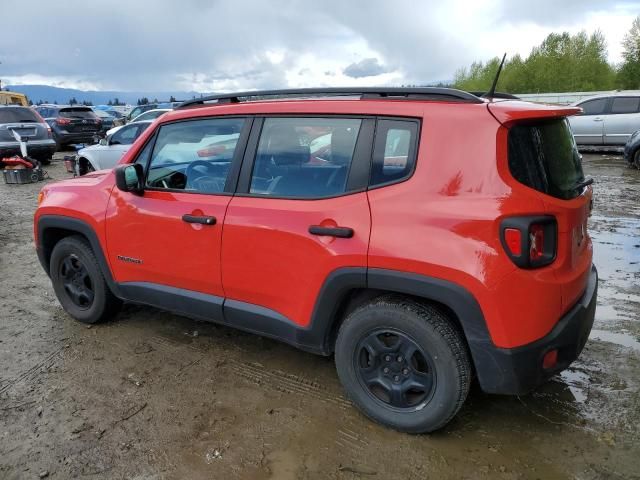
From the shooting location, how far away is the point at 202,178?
3.31 metres

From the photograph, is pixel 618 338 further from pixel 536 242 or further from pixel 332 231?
pixel 332 231

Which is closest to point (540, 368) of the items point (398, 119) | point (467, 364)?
point (467, 364)

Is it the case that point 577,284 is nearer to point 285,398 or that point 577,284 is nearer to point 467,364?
point 467,364

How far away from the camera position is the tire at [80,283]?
157 inches

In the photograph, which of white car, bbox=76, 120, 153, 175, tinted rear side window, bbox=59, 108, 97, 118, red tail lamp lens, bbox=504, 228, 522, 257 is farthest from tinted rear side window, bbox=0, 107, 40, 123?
red tail lamp lens, bbox=504, 228, 522, 257

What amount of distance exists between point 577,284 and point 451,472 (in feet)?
3.70

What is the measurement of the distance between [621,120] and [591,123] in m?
0.70

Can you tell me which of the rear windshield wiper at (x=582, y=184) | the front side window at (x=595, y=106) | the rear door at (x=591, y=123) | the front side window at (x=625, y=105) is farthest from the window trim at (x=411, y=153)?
the front side window at (x=625, y=105)

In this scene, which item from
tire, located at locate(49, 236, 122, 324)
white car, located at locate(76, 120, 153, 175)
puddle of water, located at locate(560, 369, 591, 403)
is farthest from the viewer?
white car, located at locate(76, 120, 153, 175)

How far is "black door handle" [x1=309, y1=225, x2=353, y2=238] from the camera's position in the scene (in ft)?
8.49

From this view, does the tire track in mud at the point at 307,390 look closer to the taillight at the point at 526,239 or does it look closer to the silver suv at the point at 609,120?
the taillight at the point at 526,239

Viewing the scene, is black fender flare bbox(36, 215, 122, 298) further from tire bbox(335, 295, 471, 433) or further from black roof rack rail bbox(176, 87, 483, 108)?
tire bbox(335, 295, 471, 433)

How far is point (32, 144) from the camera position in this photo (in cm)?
1386

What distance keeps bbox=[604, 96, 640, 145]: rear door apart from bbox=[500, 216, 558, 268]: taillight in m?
13.0
